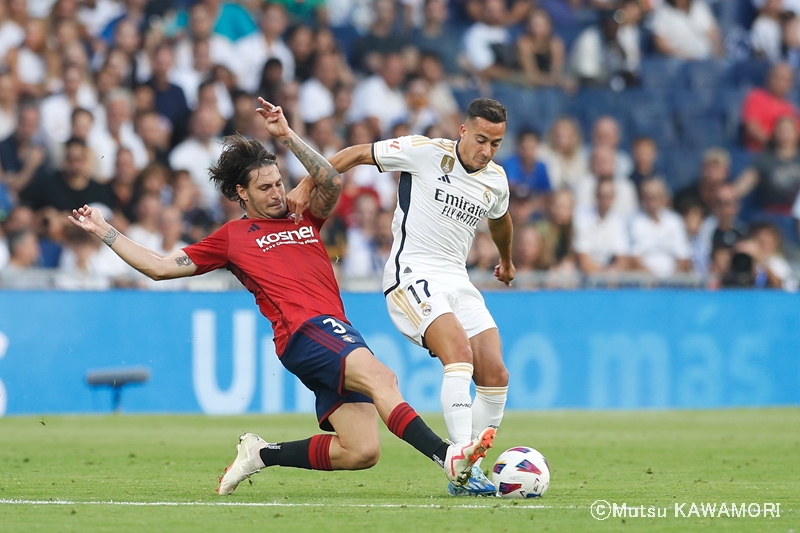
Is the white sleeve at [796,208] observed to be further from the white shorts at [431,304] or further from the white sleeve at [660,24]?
the white shorts at [431,304]

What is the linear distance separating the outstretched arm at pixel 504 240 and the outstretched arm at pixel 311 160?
5.08 feet

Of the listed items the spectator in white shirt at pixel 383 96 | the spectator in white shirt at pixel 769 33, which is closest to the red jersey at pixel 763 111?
the spectator in white shirt at pixel 769 33

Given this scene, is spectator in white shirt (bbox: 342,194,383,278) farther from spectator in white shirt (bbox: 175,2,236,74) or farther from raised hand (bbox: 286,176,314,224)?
raised hand (bbox: 286,176,314,224)

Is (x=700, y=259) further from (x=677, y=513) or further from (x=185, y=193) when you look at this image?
(x=677, y=513)

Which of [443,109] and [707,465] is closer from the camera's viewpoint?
[707,465]

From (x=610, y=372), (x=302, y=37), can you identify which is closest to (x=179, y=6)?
(x=302, y=37)

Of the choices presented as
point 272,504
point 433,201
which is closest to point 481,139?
point 433,201

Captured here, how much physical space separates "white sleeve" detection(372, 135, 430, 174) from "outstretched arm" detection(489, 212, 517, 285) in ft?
2.59

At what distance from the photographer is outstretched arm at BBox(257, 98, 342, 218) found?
8.27 meters

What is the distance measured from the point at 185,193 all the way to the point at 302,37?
3788 millimetres

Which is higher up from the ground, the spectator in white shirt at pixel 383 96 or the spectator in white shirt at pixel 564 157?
the spectator in white shirt at pixel 383 96

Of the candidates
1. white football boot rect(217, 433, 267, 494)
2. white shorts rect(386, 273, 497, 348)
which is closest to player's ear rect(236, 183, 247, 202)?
white shorts rect(386, 273, 497, 348)

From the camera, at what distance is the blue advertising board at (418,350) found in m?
14.8

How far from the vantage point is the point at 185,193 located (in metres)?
16.5
